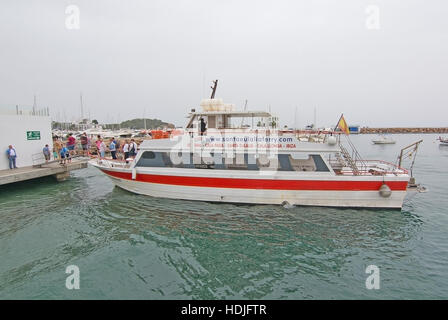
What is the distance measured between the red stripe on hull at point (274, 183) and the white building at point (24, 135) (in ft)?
28.4

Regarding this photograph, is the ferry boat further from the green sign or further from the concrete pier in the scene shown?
the green sign

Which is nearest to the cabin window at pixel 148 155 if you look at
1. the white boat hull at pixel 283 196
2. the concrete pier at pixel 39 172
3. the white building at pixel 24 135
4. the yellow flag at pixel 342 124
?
the white boat hull at pixel 283 196

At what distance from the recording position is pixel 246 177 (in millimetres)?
9445

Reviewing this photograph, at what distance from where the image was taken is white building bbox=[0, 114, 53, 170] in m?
12.8

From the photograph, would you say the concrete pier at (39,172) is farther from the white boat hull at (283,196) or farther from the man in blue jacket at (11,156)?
the white boat hull at (283,196)

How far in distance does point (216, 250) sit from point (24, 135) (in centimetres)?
1365

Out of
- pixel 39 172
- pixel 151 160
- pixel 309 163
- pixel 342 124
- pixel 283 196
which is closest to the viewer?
pixel 342 124

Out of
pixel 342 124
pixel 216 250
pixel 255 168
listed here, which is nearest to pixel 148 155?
pixel 255 168

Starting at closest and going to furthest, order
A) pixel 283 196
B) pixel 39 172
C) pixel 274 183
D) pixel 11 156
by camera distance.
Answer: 1. pixel 274 183
2. pixel 283 196
3. pixel 39 172
4. pixel 11 156

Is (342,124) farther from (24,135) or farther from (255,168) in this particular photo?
(24,135)

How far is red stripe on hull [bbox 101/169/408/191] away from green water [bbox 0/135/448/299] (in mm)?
818

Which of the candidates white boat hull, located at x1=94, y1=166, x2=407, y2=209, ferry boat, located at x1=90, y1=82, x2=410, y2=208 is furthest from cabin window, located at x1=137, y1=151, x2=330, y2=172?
white boat hull, located at x1=94, y1=166, x2=407, y2=209

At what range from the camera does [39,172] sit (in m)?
12.7
